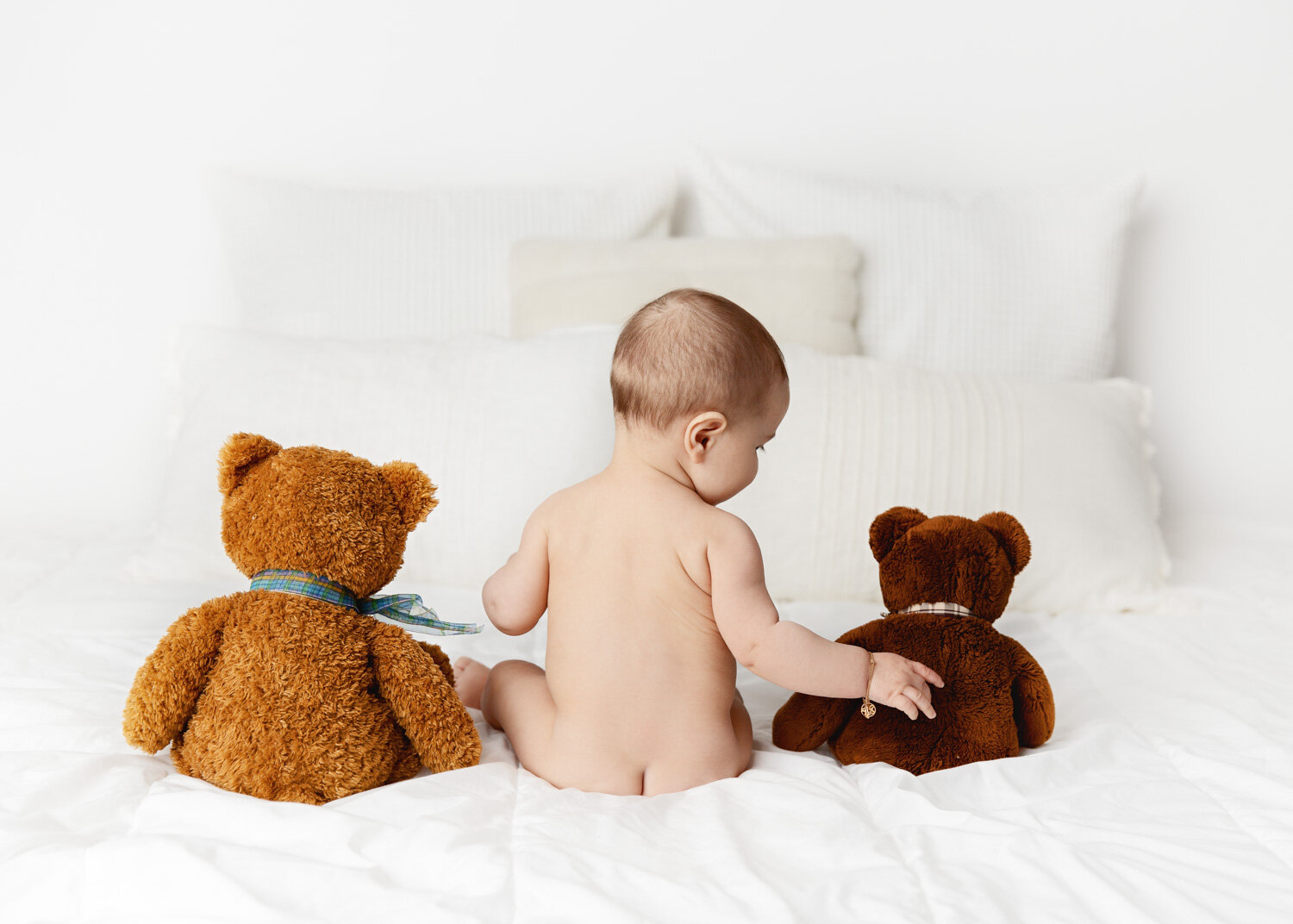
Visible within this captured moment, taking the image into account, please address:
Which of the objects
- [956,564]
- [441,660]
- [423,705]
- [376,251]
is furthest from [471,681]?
[376,251]

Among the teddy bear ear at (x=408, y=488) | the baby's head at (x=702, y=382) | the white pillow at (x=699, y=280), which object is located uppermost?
the white pillow at (x=699, y=280)

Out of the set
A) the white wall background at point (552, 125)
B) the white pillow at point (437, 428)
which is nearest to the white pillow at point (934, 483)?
the white pillow at point (437, 428)

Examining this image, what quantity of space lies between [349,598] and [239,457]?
16 cm

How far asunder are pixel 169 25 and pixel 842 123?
131 cm

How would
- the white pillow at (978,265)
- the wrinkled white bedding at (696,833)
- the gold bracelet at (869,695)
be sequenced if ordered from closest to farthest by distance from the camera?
the wrinkled white bedding at (696,833) < the gold bracelet at (869,695) < the white pillow at (978,265)

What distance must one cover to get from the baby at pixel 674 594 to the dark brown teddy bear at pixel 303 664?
0.12 m

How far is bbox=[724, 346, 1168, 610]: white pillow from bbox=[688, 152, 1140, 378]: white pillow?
25 centimetres

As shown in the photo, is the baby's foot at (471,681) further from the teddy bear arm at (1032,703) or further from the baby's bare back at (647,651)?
the teddy bear arm at (1032,703)

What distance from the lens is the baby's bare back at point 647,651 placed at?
911 millimetres

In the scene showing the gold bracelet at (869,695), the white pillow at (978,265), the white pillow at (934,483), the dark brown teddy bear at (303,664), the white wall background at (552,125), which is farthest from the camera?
the white wall background at (552,125)

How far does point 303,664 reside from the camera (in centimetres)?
86

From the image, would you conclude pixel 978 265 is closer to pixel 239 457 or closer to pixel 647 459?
pixel 647 459

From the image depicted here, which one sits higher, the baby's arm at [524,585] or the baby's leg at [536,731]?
the baby's arm at [524,585]

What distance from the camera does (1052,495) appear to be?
1.45 metres
